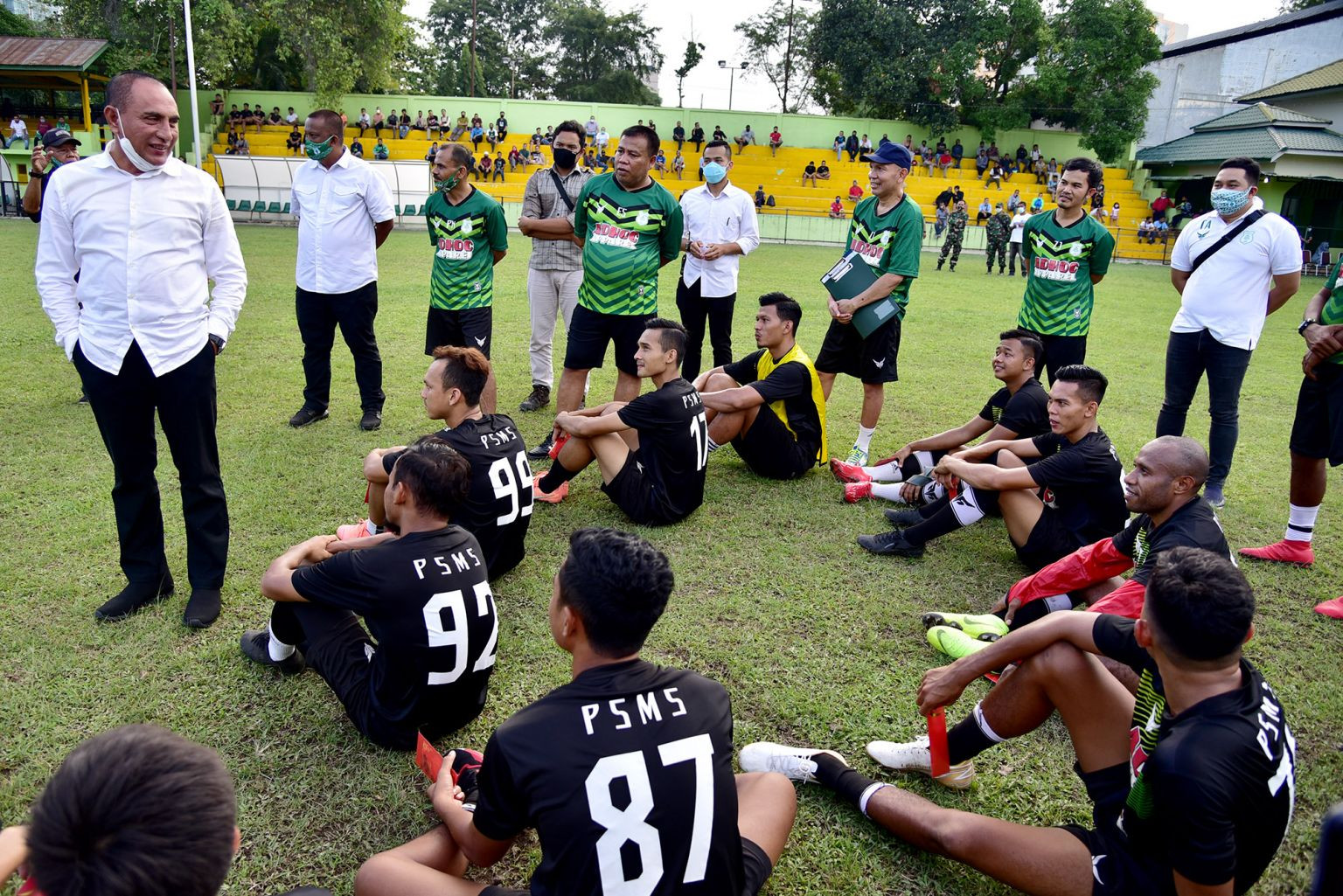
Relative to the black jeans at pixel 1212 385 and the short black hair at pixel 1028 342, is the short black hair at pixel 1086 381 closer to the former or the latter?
the short black hair at pixel 1028 342

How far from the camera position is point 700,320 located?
7.94 metres

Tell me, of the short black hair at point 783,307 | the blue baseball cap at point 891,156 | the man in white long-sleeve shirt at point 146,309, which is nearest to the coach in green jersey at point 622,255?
the short black hair at point 783,307

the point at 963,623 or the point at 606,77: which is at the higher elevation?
the point at 606,77

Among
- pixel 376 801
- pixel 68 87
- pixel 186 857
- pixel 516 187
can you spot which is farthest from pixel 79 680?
pixel 68 87

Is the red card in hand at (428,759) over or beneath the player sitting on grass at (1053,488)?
beneath

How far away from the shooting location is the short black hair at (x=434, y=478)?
10.3ft

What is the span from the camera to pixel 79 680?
3510mm

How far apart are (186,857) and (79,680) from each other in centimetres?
266

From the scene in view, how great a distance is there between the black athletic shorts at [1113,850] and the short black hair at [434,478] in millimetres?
2298

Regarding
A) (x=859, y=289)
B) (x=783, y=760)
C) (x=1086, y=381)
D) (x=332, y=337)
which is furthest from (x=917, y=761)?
(x=332, y=337)

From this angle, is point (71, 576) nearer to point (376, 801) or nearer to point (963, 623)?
point (376, 801)

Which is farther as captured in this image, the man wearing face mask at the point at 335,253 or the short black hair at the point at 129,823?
the man wearing face mask at the point at 335,253

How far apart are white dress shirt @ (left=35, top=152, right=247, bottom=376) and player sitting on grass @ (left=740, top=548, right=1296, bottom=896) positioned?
126 inches

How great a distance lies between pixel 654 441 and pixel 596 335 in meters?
1.64
